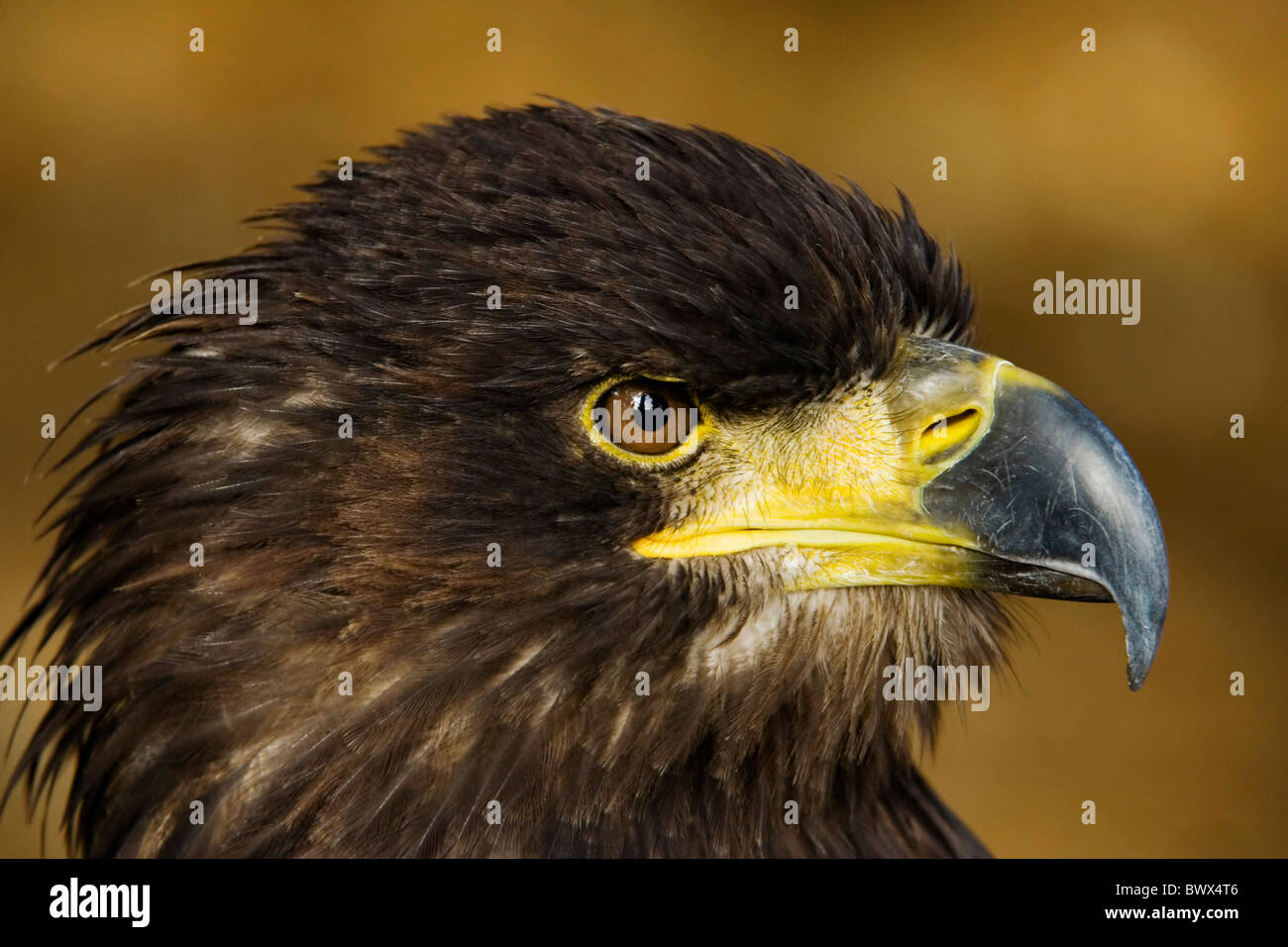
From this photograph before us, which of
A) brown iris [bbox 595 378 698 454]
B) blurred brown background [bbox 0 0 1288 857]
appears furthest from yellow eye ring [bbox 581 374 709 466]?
blurred brown background [bbox 0 0 1288 857]

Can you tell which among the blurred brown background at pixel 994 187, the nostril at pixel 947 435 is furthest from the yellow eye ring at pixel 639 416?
the blurred brown background at pixel 994 187

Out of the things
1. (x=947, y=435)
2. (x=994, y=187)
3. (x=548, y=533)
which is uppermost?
(x=994, y=187)

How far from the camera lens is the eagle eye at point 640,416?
2557 millimetres

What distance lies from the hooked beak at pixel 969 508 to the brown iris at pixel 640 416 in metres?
0.17

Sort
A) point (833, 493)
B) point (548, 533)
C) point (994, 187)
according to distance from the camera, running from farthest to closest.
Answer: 1. point (994, 187)
2. point (833, 493)
3. point (548, 533)

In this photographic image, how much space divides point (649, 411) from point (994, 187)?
248 inches

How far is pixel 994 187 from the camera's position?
27.2ft

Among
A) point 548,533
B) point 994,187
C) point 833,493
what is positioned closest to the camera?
point 548,533

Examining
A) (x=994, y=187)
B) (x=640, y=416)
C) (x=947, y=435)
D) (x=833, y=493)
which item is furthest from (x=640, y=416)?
(x=994, y=187)

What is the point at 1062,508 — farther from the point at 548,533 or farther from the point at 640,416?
the point at 548,533

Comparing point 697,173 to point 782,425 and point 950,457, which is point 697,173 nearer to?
point 782,425

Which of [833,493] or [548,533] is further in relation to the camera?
[833,493]

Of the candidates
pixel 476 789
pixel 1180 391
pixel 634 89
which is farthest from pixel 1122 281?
pixel 476 789

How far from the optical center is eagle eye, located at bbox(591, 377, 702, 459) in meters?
2.56
